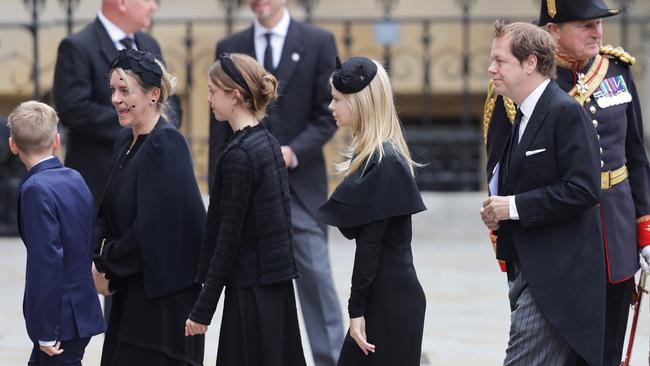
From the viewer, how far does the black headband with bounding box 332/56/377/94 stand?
4.54m

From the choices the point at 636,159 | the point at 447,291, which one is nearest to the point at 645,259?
the point at 636,159

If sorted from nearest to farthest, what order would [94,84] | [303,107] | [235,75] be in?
[235,75] < [94,84] < [303,107]

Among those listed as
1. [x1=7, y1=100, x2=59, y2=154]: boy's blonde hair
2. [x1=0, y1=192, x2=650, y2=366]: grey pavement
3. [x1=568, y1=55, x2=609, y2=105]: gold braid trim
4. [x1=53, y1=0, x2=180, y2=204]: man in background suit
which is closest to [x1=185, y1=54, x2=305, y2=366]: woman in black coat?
[x1=7, y1=100, x2=59, y2=154]: boy's blonde hair

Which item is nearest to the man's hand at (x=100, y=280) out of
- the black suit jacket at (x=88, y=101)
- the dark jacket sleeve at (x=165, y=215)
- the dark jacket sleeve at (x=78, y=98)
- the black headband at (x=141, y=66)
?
the dark jacket sleeve at (x=165, y=215)

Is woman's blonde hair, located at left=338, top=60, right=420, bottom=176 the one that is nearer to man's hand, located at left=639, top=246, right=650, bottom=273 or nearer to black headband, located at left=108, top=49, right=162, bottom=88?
black headband, located at left=108, top=49, right=162, bottom=88

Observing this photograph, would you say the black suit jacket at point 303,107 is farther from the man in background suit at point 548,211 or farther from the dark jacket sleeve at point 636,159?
the man in background suit at point 548,211

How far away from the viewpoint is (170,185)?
4793 mm

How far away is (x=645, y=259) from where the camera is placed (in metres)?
4.87

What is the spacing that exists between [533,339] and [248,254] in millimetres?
1030

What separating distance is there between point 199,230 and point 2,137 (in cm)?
588

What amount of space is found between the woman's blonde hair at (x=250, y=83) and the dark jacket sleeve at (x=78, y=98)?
1.47 metres

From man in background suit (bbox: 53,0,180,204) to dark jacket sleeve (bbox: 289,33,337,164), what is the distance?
615 mm

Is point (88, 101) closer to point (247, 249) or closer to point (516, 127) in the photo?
point (247, 249)

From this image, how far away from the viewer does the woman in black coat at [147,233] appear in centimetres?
477
